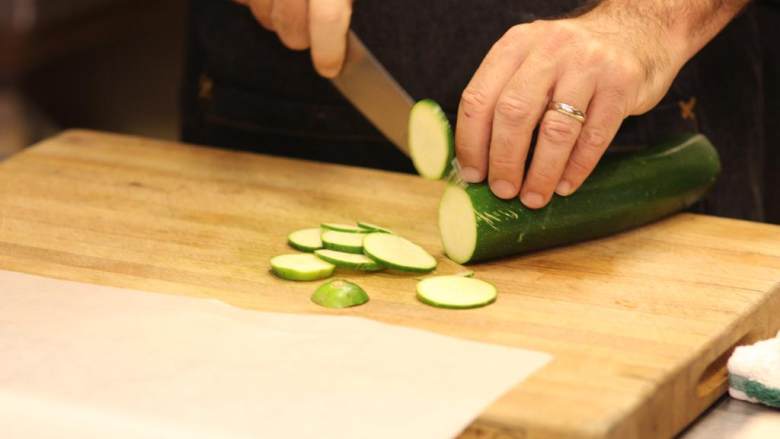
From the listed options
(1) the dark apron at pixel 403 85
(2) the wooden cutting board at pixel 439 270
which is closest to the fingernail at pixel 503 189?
(2) the wooden cutting board at pixel 439 270

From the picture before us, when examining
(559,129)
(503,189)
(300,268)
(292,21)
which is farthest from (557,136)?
(292,21)

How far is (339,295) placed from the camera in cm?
180

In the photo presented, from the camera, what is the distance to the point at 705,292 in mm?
1878

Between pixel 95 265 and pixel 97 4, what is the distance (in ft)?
14.4

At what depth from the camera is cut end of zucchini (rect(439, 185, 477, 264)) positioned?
1.98 metres

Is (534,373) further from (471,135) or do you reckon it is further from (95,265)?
(95,265)

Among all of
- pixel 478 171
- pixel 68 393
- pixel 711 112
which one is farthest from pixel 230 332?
pixel 711 112

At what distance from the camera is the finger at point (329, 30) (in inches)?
86.1

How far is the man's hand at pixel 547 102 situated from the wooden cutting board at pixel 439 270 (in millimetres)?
140

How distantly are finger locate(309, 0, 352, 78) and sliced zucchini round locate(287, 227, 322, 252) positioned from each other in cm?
32

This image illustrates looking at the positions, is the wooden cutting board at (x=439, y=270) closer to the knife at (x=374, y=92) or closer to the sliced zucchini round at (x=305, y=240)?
the sliced zucchini round at (x=305, y=240)

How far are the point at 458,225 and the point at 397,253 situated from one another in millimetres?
118

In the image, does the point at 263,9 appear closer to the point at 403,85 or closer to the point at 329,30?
the point at 329,30

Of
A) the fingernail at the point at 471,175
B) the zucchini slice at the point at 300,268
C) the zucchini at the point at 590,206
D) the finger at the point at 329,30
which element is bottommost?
the zucchini slice at the point at 300,268
